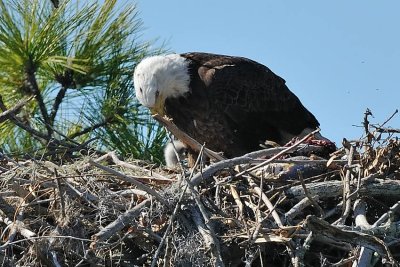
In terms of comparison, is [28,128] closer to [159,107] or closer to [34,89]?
[34,89]

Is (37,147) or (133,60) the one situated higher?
(133,60)

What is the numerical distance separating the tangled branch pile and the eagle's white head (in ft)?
4.88

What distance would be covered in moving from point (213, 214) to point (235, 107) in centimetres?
193

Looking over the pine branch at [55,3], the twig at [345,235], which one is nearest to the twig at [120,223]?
the twig at [345,235]

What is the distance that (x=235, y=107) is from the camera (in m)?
6.93

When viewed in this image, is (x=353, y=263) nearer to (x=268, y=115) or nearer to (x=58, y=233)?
(x=58, y=233)

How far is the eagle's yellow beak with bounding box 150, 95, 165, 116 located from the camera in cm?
700

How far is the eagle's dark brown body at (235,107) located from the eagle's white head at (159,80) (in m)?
0.05

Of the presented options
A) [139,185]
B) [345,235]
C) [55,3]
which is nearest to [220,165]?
[139,185]

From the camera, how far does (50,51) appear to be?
6.66m

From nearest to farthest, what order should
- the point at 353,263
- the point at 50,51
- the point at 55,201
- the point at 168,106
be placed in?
the point at 353,263, the point at 55,201, the point at 50,51, the point at 168,106

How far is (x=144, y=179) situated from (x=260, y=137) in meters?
1.69

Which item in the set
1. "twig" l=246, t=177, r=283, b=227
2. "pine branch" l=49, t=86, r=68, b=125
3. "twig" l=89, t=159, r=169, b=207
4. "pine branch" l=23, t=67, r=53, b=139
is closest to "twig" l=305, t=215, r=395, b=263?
"twig" l=246, t=177, r=283, b=227

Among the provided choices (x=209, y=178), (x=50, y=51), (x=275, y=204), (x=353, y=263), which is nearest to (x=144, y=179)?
(x=209, y=178)
